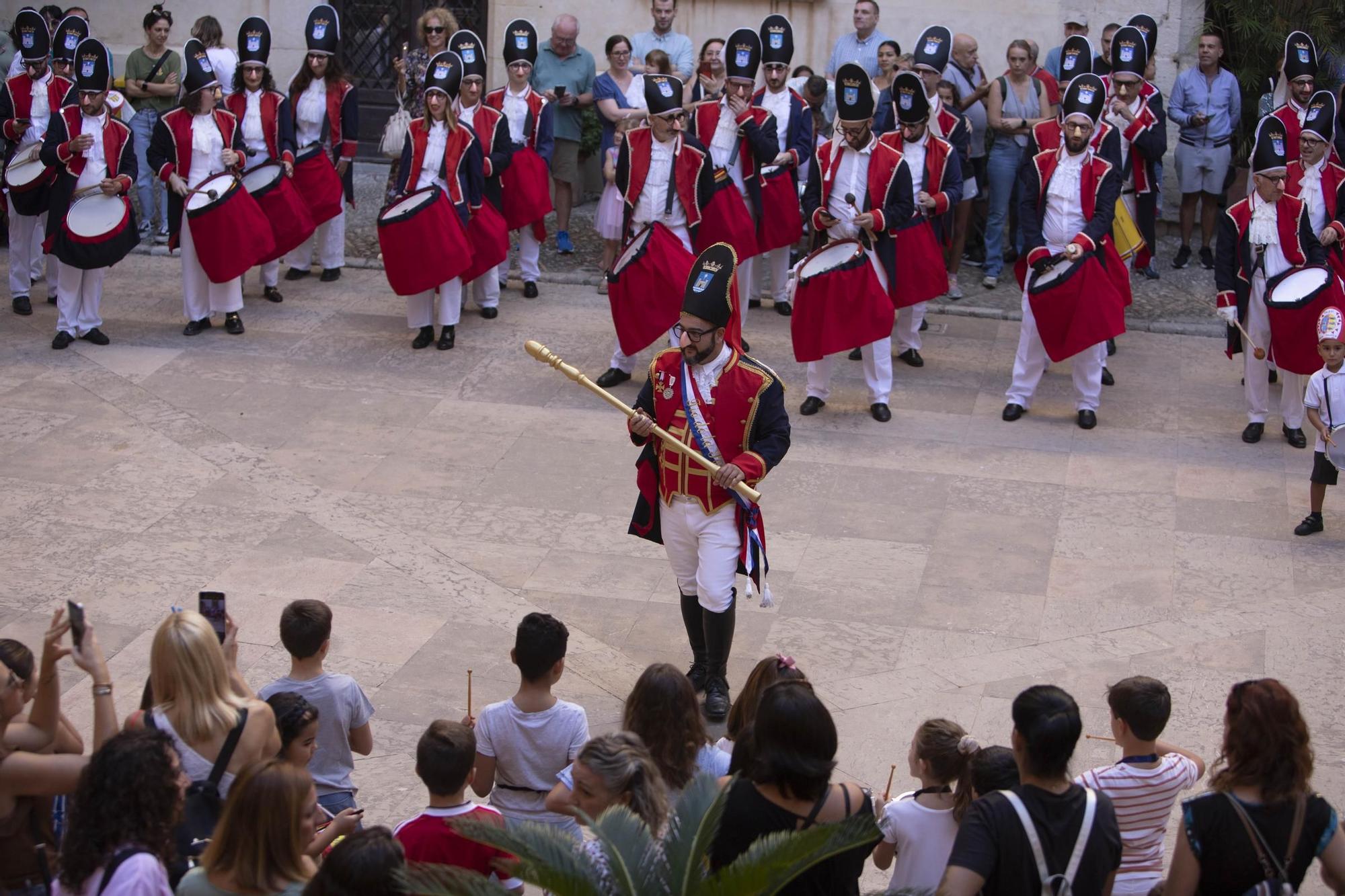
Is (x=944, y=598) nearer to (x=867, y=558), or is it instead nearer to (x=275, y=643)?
(x=867, y=558)

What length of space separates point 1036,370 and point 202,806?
751 centimetres

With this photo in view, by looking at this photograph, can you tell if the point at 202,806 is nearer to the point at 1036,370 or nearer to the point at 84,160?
the point at 1036,370

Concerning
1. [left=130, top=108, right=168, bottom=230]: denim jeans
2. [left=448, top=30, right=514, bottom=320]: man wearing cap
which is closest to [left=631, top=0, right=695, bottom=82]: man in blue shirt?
[left=448, top=30, right=514, bottom=320]: man wearing cap

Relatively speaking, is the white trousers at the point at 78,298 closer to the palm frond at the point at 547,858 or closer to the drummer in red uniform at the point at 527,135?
the drummer in red uniform at the point at 527,135

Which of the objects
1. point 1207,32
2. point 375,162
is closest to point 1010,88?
point 1207,32

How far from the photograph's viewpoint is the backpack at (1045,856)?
3.93m

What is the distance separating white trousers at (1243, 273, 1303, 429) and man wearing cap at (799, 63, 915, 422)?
7.36 ft

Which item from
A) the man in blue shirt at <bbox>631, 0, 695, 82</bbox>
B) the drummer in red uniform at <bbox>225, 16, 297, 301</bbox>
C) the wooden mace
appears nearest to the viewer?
the wooden mace

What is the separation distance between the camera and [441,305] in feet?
39.3

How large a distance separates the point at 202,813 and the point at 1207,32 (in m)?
13.3

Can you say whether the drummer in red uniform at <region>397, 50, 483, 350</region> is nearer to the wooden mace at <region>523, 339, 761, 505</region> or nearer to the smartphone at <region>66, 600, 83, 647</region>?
the wooden mace at <region>523, 339, 761, 505</region>

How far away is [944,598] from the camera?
8047mm

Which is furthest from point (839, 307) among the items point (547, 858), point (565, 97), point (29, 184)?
point (547, 858)

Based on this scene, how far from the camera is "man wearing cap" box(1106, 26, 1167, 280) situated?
1231 centimetres
